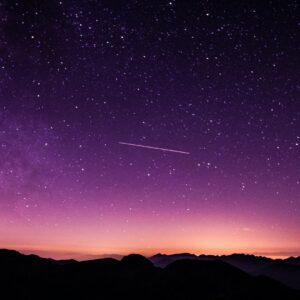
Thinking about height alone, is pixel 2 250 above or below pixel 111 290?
above

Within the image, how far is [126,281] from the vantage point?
249 ft

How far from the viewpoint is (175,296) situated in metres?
72.4

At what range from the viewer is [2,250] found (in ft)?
240

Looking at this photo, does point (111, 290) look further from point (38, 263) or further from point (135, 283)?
point (38, 263)

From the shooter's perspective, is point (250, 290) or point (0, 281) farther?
point (250, 290)

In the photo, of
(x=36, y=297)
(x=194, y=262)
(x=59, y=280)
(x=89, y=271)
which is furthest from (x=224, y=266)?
(x=36, y=297)

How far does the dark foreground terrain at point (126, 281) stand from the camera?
2448 inches

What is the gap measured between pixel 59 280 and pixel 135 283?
674 inches

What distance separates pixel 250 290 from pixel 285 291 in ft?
27.0

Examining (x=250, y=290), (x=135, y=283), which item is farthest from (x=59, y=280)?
(x=250, y=290)

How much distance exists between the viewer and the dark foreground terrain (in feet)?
204

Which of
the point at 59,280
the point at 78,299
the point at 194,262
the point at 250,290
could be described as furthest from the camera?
the point at 194,262

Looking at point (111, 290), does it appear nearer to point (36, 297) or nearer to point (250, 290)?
point (36, 297)

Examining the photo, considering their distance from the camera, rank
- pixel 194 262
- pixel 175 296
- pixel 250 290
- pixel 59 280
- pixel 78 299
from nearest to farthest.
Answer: pixel 78 299
pixel 59 280
pixel 175 296
pixel 250 290
pixel 194 262
